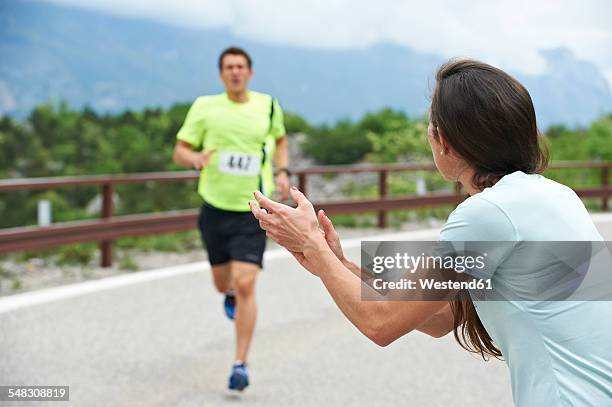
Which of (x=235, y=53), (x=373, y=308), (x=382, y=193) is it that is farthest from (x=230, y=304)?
(x=382, y=193)

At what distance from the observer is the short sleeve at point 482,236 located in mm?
2041

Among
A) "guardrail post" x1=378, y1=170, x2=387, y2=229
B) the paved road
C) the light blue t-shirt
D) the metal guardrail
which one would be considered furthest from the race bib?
"guardrail post" x1=378, y1=170, x2=387, y2=229

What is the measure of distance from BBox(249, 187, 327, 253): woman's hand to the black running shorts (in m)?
3.71

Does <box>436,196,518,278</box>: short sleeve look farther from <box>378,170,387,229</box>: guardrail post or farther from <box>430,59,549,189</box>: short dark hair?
<box>378,170,387,229</box>: guardrail post

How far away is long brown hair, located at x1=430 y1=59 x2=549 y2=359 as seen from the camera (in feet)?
6.93

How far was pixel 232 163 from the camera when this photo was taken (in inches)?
238

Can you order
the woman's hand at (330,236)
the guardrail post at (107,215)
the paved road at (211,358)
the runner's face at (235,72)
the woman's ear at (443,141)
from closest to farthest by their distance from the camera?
the woman's ear at (443,141) < the woman's hand at (330,236) < the paved road at (211,358) < the runner's face at (235,72) < the guardrail post at (107,215)

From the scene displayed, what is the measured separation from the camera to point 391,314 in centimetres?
211

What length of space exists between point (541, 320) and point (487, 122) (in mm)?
452

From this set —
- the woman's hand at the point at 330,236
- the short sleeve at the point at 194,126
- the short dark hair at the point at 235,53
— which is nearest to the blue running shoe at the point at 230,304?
the short sleeve at the point at 194,126

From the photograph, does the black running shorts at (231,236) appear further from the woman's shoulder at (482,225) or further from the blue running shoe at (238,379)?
the woman's shoulder at (482,225)

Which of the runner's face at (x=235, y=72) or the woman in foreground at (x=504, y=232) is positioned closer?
the woman in foreground at (x=504, y=232)

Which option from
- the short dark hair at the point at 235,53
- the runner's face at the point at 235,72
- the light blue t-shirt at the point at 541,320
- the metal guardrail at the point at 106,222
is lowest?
the metal guardrail at the point at 106,222

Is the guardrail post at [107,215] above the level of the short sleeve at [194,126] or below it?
below
